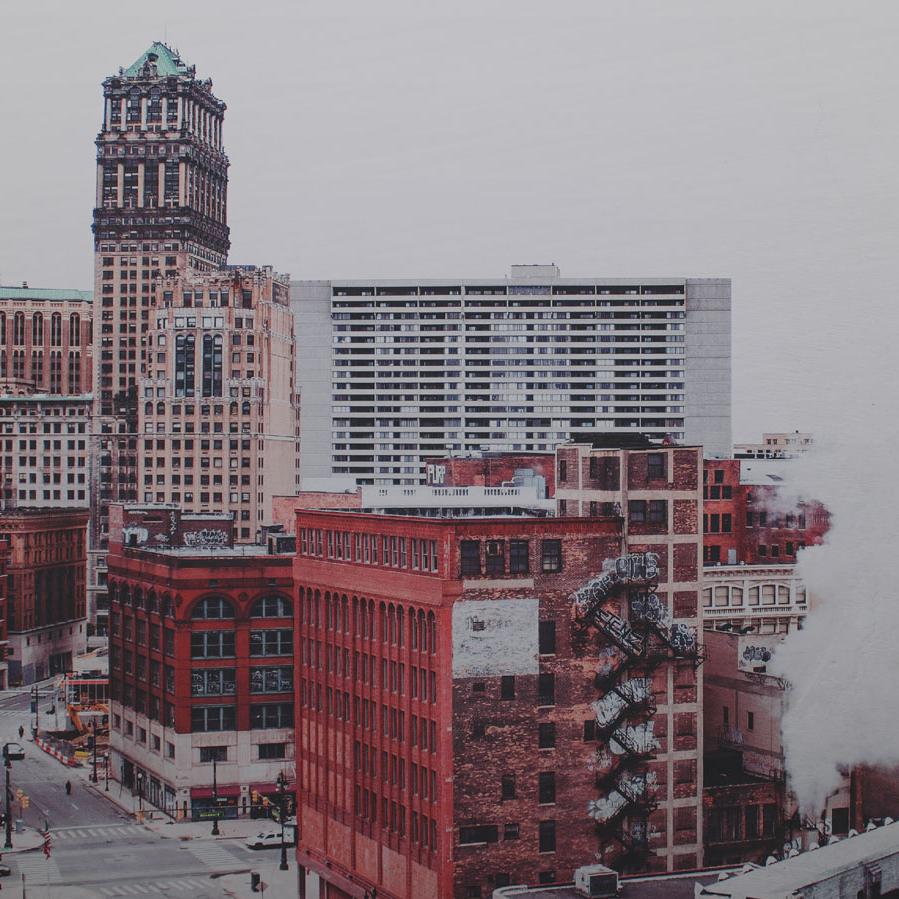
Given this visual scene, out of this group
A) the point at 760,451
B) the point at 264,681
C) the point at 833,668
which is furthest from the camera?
the point at 760,451

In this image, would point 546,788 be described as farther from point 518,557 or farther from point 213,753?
point 213,753

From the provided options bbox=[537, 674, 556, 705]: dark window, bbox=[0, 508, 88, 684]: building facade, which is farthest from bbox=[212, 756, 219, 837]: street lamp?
bbox=[0, 508, 88, 684]: building facade

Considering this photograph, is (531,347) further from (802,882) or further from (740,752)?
(802,882)

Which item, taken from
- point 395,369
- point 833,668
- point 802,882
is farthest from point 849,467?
point 395,369

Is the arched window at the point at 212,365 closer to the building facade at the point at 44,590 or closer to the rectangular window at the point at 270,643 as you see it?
the building facade at the point at 44,590

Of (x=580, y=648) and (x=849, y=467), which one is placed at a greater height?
(x=849, y=467)

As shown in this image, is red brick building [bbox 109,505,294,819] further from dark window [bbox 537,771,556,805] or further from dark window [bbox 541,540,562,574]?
dark window [bbox 537,771,556,805]

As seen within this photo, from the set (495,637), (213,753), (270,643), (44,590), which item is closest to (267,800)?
(213,753)

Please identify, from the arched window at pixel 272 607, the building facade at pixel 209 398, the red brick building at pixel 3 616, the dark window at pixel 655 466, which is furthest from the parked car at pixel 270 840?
the building facade at pixel 209 398
